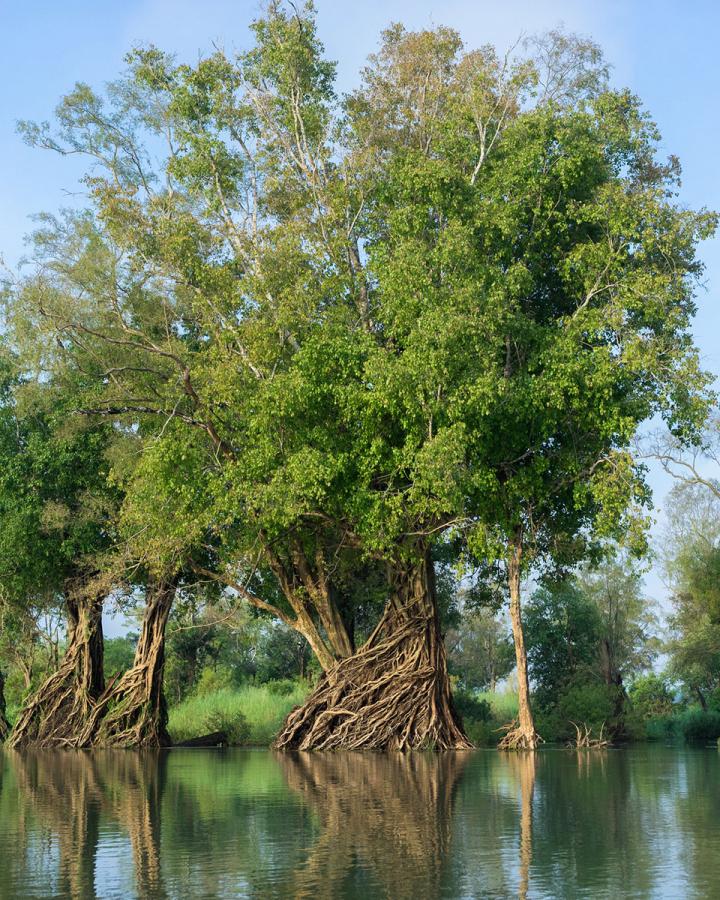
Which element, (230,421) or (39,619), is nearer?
(230,421)

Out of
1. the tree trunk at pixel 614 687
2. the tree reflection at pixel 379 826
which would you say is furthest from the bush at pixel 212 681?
the tree reflection at pixel 379 826

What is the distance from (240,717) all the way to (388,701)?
11231mm

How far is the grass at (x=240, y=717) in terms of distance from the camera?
3656cm

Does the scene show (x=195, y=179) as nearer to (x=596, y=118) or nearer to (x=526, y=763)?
(x=596, y=118)

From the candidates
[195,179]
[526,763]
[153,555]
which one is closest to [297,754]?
[153,555]

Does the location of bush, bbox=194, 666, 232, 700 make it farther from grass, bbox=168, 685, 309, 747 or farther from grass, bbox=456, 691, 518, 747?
grass, bbox=456, 691, 518, 747

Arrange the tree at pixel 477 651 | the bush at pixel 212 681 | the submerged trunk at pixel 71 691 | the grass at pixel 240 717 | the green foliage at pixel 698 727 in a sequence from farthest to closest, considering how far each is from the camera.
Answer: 1. the tree at pixel 477 651
2. the bush at pixel 212 681
3. the green foliage at pixel 698 727
4. the grass at pixel 240 717
5. the submerged trunk at pixel 71 691

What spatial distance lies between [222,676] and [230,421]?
2089 centimetres

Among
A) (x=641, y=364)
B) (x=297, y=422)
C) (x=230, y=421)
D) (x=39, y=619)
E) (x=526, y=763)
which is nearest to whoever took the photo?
(x=526, y=763)

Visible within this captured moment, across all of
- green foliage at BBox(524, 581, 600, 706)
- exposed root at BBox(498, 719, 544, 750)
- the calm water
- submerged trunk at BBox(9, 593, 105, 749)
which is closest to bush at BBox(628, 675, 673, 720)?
green foliage at BBox(524, 581, 600, 706)

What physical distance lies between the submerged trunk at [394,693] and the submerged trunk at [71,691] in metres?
9.60

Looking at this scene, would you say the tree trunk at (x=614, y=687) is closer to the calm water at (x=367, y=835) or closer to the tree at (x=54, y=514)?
the tree at (x=54, y=514)

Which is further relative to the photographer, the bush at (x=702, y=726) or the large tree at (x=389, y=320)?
the bush at (x=702, y=726)

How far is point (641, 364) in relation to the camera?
23.6 metres
